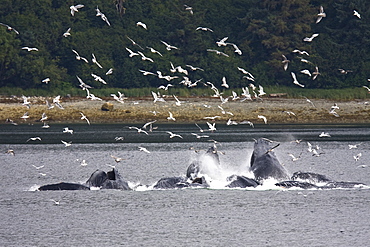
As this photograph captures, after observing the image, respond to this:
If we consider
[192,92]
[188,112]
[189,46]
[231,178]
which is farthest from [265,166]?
[189,46]

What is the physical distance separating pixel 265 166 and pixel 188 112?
1481 inches

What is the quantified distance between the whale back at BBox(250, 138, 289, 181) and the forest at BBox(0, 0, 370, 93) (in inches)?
2174

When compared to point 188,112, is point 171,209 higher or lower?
higher

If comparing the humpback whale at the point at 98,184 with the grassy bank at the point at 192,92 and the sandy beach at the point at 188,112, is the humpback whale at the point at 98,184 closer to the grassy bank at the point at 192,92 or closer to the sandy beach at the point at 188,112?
Result: the sandy beach at the point at 188,112

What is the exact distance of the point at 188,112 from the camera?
66.2 metres

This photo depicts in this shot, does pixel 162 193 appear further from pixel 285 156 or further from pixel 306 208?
pixel 285 156

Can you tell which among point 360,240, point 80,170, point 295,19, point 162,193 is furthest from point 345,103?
point 360,240

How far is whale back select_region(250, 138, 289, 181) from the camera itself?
94.4 ft

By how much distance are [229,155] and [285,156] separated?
4.13 m

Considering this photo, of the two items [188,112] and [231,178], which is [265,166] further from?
[188,112]

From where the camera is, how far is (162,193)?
28547 mm

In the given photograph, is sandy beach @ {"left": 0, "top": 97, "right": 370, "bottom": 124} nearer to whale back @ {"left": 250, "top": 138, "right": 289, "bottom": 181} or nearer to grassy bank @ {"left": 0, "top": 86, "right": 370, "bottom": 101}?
grassy bank @ {"left": 0, "top": 86, "right": 370, "bottom": 101}

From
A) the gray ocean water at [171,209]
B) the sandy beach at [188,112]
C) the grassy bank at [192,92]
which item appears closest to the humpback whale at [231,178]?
the gray ocean water at [171,209]

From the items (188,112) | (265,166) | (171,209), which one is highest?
(265,166)
